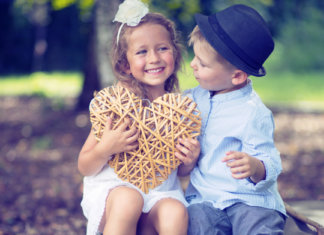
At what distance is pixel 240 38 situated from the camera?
231cm

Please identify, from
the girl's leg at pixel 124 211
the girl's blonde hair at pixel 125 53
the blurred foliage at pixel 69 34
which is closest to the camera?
the girl's leg at pixel 124 211

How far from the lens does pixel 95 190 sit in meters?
2.41

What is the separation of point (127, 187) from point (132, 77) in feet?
2.12

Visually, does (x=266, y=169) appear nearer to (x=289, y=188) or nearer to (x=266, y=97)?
(x=289, y=188)

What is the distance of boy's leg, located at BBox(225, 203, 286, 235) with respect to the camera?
2.23 metres

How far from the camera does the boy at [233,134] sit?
2.29 meters

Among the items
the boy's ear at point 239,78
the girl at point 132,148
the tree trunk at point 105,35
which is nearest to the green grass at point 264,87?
the tree trunk at point 105,35

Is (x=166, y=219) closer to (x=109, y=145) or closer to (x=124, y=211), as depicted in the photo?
(x=124, y=211)

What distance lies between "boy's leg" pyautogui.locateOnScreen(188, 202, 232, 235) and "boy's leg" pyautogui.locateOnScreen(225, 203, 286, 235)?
5 centimetres

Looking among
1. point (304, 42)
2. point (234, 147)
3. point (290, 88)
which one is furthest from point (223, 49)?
point (304, 42)

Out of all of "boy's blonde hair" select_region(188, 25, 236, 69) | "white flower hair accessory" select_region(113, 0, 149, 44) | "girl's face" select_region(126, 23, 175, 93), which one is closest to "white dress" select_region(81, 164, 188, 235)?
"girl's face" select_region(126, 23, 175, 93)

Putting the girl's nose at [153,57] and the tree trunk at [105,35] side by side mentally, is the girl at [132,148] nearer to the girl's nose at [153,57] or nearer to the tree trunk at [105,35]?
the girl's nose at [153,57]

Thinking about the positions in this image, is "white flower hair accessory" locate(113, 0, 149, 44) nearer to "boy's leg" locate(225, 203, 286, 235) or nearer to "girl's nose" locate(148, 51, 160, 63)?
"girl's nose" locate(148, 51, 160, 63)

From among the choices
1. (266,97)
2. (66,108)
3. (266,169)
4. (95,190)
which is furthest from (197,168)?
(266,97)
